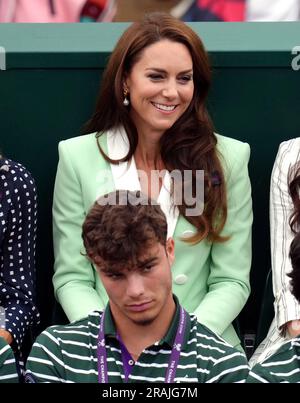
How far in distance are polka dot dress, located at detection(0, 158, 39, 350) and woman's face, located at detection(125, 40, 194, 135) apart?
371 mm

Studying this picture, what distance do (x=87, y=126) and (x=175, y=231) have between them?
41 centimetres

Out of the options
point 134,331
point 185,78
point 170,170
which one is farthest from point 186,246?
→ point 134,331

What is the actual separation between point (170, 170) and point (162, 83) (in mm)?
234

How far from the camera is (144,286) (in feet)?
9.73

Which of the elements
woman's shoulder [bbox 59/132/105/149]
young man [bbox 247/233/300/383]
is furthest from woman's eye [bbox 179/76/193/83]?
young man [bbox 247/233/300/383]

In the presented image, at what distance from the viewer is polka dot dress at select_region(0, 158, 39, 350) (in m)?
3.62

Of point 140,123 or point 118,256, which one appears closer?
point 118,256

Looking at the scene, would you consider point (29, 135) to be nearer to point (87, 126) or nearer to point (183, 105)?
point (87, 126)

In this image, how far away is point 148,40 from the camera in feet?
12.0

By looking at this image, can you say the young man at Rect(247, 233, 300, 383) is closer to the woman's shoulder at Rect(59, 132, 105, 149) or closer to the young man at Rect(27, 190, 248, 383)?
the young man at Rect(27, 190, 248, 383)

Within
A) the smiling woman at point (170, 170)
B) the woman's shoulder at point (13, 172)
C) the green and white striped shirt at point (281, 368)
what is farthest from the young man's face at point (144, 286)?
the woman's shoulder at point (13, 172)

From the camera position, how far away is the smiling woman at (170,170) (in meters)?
3.65
